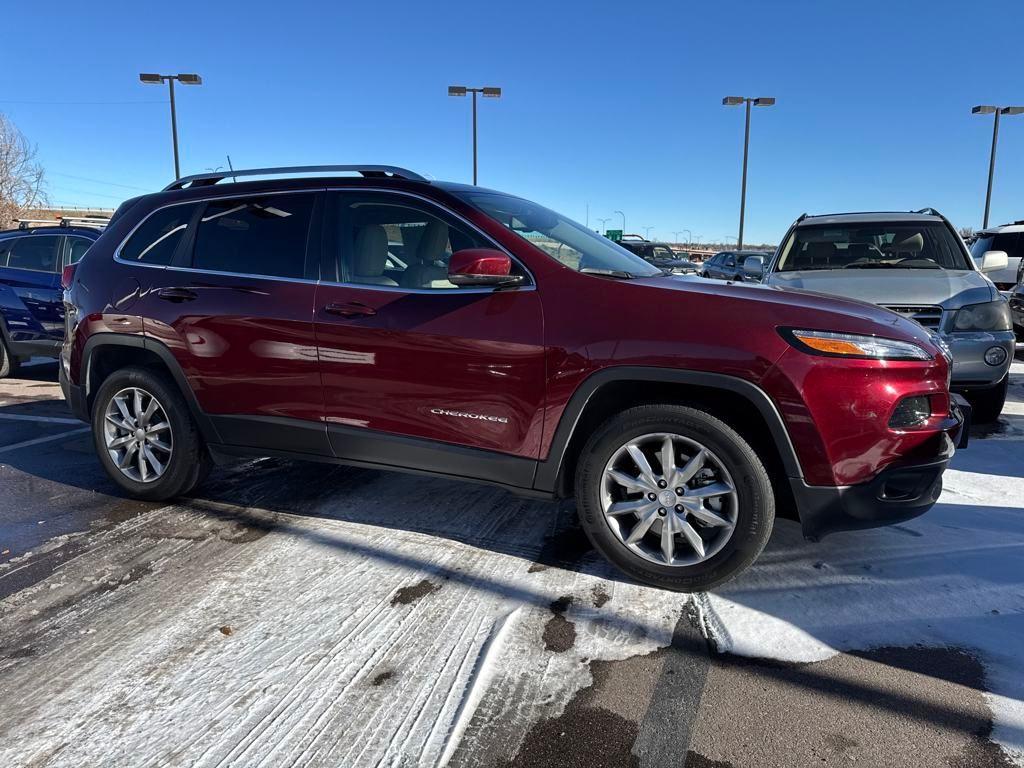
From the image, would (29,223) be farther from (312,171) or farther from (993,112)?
(993,112)

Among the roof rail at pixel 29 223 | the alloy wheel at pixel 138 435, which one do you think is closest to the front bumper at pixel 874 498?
the alloy wheel at pixel 138 435

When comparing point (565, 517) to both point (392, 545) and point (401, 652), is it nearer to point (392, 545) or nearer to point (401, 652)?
point (392, 545)

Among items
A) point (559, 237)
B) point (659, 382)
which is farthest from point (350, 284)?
point (659, 382)

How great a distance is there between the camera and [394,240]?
349cm

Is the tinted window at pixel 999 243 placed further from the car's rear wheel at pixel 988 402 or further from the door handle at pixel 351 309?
the door handle at pixel 351 309

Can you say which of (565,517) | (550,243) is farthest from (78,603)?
(550,243)

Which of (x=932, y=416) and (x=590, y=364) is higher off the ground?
(x=590, y=364)

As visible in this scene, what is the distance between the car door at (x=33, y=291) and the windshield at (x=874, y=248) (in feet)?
26.1

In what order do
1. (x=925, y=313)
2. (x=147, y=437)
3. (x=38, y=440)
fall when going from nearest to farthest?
(x=147, y=437), (x=925, y=313), (x=38, y=440)

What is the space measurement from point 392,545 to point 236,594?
77 centimetres

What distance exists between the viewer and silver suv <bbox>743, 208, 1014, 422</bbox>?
500cm

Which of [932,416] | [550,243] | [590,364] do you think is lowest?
[932,416]

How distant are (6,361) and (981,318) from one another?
32.8 ft

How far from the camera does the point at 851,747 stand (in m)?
2.01
